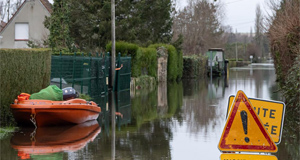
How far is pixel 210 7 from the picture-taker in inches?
2667

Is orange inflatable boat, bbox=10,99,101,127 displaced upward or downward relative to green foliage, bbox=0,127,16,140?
upward

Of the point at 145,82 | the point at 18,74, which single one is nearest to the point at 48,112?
the point at 18,74

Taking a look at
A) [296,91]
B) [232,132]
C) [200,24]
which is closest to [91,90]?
[296,91]

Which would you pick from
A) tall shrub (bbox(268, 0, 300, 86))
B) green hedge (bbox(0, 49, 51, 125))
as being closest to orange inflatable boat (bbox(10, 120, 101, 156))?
green hedge (bbox(0, 49, 51, 125))

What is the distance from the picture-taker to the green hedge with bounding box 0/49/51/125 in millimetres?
11828

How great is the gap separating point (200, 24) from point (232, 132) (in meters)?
59.5

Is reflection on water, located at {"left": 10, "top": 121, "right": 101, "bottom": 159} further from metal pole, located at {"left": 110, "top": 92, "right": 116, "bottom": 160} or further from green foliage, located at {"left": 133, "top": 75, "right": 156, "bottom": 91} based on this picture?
green foliage, located at {"left": 133, "top": 75, "right": 156, "bottom": 91}

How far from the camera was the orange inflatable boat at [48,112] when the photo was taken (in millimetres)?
11117

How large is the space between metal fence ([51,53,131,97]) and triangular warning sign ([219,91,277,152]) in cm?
1002

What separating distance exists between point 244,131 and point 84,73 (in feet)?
41.3

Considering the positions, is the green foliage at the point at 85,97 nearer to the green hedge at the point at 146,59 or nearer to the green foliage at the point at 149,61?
the green hedge at the point at 146,59

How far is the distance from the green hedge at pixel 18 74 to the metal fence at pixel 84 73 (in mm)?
2950

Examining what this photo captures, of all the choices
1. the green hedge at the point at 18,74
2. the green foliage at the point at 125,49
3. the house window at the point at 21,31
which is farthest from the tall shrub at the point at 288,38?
the house window at the point at 21,31

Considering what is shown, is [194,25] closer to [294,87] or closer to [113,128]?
[294,87]
